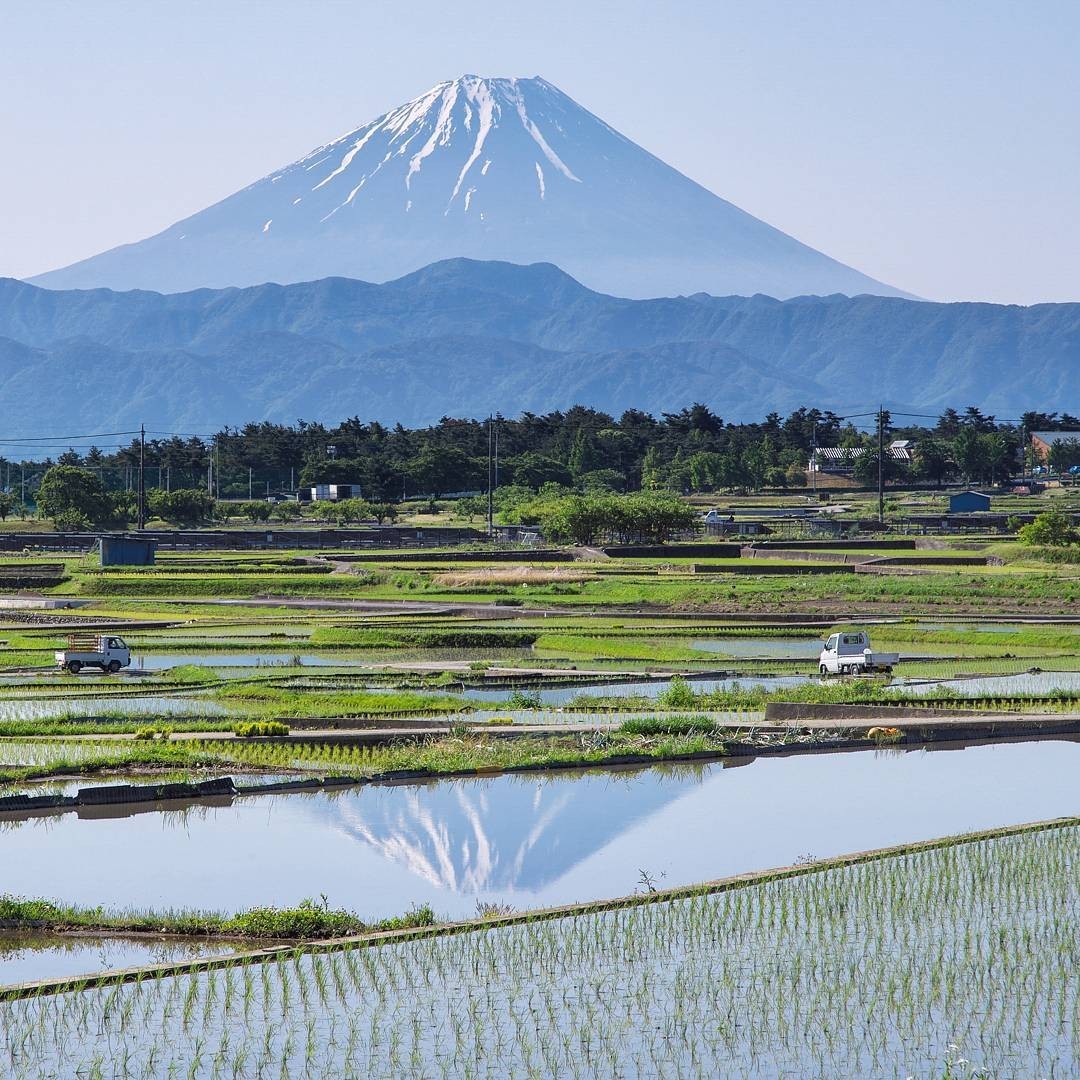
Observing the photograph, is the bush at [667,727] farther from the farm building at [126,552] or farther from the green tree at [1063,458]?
the green tree at [1063,458]

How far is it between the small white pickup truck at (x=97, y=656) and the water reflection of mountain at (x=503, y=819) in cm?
1816

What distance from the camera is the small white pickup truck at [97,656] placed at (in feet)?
132

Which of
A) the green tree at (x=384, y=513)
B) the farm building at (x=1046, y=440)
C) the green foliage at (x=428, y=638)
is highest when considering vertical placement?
the farm building at (x=1046, y=440)

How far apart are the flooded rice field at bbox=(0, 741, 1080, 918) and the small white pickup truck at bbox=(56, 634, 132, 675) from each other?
715 inches

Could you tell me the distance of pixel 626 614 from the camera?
53.6 meters

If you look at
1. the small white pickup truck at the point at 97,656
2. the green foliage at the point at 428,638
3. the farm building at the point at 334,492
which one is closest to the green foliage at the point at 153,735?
the small white pickup truck at the point at 97,656

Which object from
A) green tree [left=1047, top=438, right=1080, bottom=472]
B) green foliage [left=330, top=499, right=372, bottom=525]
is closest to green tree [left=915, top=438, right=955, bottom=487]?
green tree [left=1047, top=438, right=1080, bottom=472]

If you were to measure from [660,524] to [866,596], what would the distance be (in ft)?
107

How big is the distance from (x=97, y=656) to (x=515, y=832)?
71.1ft

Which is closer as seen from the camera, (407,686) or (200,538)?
(407,686)

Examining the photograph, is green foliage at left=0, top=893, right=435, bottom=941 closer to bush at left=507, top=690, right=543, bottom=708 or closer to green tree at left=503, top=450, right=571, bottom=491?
bush at left=507, top=690, right=543, bottom=708

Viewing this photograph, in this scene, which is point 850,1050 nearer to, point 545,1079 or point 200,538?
point 545,1079

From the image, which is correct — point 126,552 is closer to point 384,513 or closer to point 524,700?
point 524,700

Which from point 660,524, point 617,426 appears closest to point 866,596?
point 660,524
